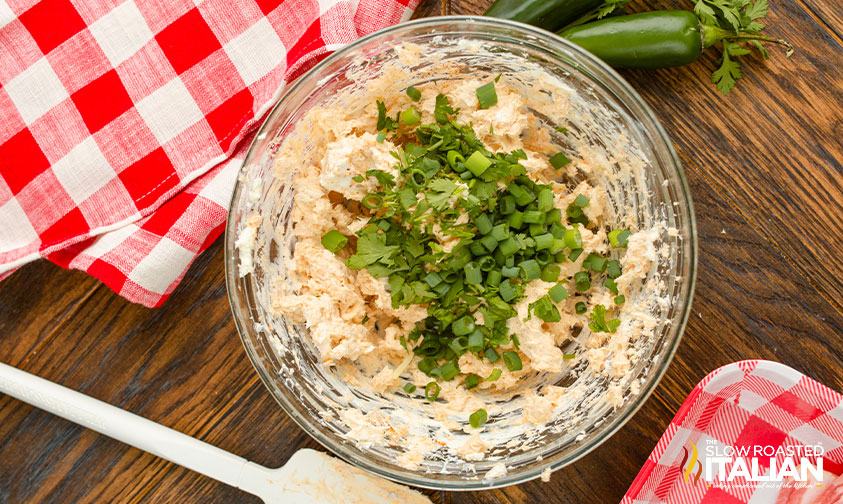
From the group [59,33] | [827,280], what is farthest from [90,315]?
[827,280]

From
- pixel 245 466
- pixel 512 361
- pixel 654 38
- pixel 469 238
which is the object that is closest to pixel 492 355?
pixel 512 361

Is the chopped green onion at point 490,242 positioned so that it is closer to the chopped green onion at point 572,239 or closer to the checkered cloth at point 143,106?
the chopped green onion at point 572,239

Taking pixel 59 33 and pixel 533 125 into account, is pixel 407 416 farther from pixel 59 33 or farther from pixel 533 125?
pixel 59 33

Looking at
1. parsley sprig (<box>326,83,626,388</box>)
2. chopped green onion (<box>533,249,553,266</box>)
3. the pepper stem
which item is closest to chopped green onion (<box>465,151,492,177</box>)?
parsley sprig (<box>326,83,626,388</box>)

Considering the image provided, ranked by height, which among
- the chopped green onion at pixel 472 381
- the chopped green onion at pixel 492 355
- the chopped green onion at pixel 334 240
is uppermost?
the chopped green onion at pixel 334 240

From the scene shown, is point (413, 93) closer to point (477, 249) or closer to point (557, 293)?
point (477, 249)

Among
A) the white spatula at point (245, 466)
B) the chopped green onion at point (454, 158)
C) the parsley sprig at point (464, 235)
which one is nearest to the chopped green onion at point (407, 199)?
the parsley sprig at point (464, 235)

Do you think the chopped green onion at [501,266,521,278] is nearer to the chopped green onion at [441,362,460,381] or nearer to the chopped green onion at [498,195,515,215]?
the chopped green onion at [498,195,515,215]
